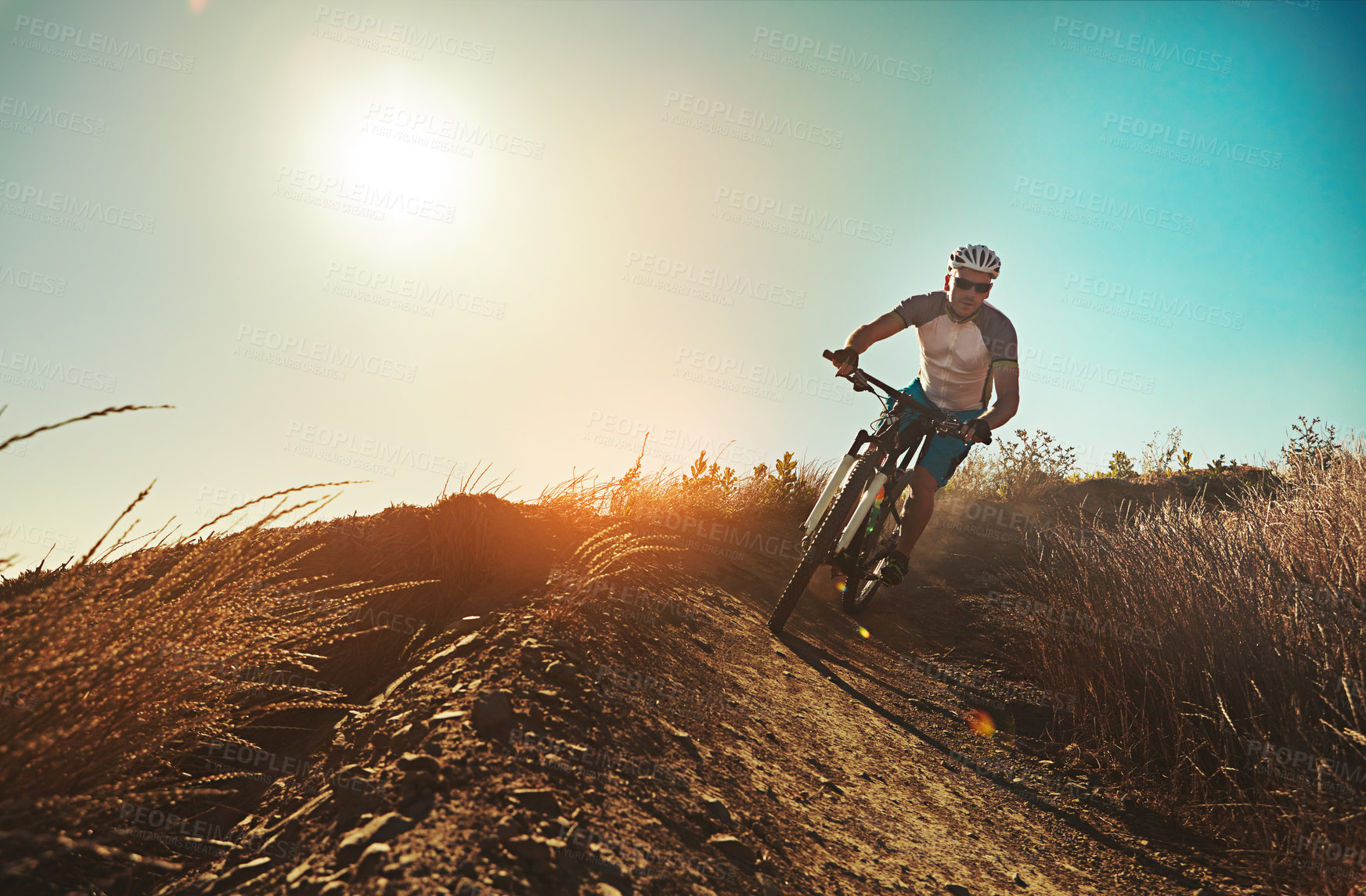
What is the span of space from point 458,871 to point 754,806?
111cm

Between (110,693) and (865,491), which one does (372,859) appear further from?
(865,491)

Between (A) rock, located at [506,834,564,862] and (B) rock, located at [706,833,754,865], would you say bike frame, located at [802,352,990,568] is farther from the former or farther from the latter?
(A) rock, located at [506,834,564,862]

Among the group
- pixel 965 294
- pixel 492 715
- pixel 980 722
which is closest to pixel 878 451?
pixel 965 294

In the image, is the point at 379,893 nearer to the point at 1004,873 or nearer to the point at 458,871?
the point at 458,871

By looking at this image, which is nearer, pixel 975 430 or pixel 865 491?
pixel 975 430

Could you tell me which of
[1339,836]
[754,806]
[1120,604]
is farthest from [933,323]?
[754,806]

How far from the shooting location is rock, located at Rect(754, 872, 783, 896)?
1.82 meters

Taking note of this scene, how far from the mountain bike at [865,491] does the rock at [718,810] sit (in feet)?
8.05

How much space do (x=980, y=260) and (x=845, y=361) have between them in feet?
4.58

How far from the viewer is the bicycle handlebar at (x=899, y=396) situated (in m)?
4.57

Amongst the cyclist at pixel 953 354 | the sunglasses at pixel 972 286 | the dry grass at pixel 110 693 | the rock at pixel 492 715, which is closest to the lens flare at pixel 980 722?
the cyclist at pixel 953 354

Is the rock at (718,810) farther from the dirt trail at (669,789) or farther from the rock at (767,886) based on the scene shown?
the rock at (767,886)

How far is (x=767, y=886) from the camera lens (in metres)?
1.85

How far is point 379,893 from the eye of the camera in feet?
4.67
